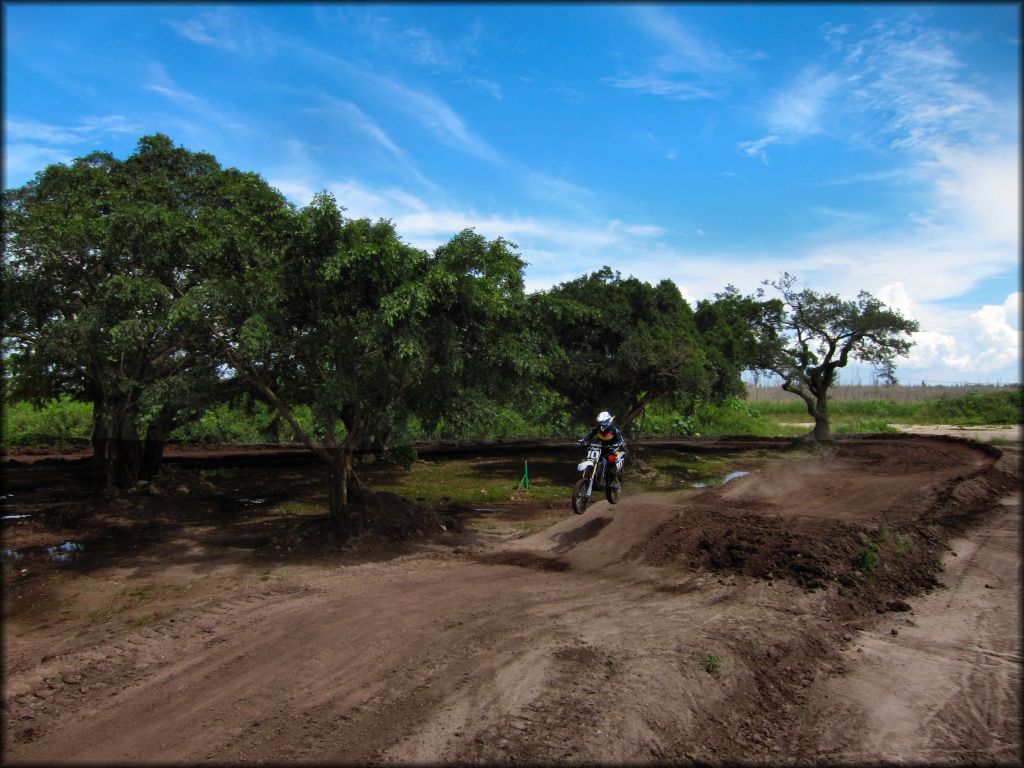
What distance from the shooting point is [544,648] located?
20.7 ft

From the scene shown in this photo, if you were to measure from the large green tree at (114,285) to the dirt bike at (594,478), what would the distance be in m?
6.82

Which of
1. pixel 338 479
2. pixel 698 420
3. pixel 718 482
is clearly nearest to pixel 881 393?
pixel 698 420

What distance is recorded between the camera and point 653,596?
826 centimetres

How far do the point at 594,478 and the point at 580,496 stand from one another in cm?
62

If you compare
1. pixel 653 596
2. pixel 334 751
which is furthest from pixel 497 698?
pixel 653 596

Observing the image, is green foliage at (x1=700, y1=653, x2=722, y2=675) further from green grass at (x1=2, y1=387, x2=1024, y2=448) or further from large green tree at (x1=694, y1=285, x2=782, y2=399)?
large green tree at (x1=694, y1=285, x2=782, y2=399)

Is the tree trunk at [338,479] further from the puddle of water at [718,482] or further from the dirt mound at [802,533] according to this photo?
the puddle of water at [718,482]

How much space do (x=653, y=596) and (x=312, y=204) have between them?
7.55 meters

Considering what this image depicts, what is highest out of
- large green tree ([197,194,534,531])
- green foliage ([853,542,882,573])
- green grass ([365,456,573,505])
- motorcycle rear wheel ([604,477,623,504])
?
large green tree ([197,194,534,531])

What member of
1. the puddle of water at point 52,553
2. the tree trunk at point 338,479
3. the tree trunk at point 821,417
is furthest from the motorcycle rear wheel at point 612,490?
the tree trunk at point 821,417

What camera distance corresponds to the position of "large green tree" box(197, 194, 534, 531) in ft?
32.9

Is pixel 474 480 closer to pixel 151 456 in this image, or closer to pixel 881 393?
pixel 151 456

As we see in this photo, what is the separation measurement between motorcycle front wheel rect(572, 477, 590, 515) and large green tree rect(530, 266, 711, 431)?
9383mm

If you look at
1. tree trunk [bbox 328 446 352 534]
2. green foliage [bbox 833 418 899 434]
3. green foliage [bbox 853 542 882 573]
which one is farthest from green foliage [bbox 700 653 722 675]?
green foliage [bbox 833 418 899 434]
